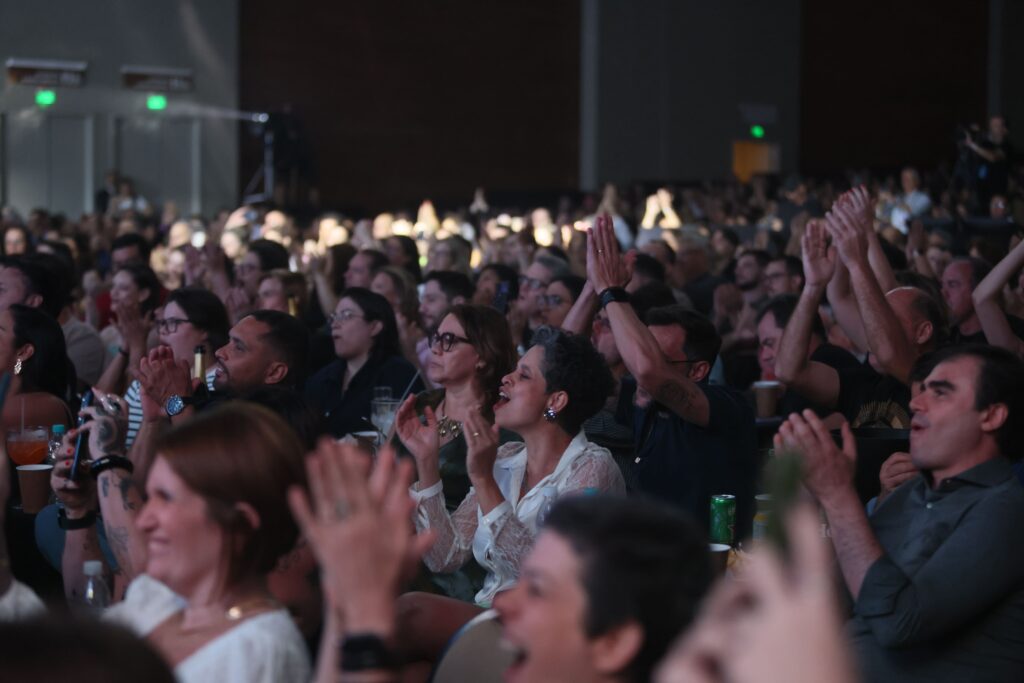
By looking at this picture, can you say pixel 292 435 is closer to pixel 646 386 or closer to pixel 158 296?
pixel 646 386

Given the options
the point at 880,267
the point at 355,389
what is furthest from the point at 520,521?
the point at 355,389

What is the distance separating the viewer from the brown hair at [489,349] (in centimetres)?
454

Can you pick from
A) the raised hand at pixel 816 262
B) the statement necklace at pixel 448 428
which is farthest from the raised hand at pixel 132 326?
the raised hand at pixel 816 262

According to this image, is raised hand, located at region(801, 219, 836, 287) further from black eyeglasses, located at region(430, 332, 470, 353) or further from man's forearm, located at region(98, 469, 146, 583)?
man's forearm, located at region(98, 469, 146, 583)

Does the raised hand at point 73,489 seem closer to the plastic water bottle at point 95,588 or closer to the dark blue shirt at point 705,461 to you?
the plastic water bottle at point 95,588

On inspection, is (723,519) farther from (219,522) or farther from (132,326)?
(132,326)

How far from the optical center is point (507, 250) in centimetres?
1034

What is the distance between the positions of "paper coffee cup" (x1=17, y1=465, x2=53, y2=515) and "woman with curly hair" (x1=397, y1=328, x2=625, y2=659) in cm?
123

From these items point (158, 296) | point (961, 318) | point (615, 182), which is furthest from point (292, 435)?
point (615, 182)

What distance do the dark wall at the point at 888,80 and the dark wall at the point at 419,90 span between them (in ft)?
18.4

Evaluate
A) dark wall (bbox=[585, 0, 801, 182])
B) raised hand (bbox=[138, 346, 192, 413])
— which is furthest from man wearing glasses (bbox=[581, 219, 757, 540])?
dark wall (bbox=[585, 0, 801, 182])

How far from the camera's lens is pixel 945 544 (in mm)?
Answer: 2816

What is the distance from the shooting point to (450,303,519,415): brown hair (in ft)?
14.9

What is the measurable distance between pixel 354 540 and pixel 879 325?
3.18 m
